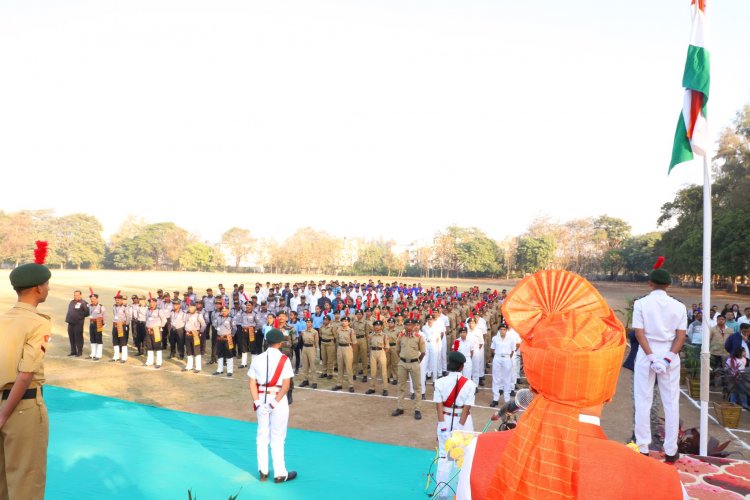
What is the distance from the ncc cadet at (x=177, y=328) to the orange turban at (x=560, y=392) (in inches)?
509

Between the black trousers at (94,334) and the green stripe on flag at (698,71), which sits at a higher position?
the green stripe on flag at (698,71)

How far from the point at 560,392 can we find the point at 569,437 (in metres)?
0.15

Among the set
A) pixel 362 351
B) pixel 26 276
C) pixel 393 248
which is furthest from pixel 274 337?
pixel 393 248

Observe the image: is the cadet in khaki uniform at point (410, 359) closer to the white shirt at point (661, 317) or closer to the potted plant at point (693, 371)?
the white shirt at point (661, 317)

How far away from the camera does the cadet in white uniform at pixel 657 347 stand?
14.7ft

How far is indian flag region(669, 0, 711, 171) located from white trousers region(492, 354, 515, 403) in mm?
6422

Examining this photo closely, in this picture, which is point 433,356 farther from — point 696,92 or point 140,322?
point 140,322

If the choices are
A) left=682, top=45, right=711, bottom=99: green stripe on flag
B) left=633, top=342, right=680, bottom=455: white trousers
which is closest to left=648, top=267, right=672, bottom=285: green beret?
left=633, top=342, right=680, bottom=455: white trousers

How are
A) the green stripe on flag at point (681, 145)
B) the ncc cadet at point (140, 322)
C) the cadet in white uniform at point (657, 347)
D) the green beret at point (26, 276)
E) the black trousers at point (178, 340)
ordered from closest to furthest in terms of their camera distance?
the green beret at point (26, 276), the cadet in white uniform at point (657, 347), the green stripe on flag at point (681, 145), the black trousers at point (178, 340), the ncc cadet at point (140, 322)

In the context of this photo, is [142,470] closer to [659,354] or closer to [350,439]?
[350,439]

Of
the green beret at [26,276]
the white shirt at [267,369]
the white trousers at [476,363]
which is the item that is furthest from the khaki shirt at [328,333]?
the green beret at [26,276]

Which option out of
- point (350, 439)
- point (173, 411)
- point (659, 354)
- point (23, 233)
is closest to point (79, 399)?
point (173, 411)

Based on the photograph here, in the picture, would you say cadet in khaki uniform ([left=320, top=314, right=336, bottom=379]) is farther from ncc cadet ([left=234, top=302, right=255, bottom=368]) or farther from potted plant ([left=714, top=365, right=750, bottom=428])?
potted plant ([left=714, top=365, right=750, bottom=428])

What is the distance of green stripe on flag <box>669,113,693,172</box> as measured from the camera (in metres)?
4.93
